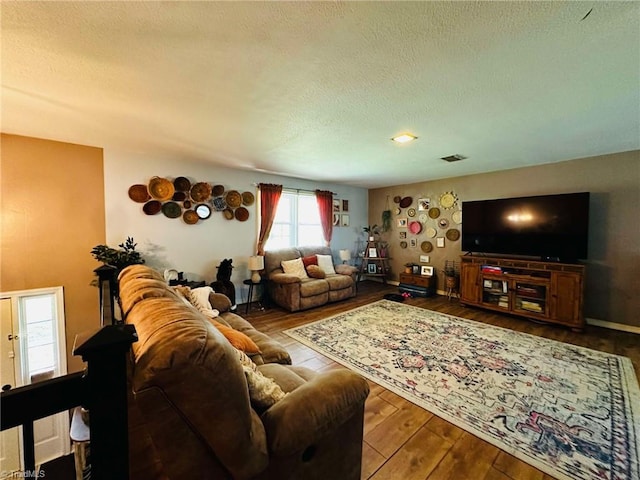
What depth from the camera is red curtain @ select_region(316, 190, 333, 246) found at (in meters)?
5.50

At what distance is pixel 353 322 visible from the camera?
12.0 ft

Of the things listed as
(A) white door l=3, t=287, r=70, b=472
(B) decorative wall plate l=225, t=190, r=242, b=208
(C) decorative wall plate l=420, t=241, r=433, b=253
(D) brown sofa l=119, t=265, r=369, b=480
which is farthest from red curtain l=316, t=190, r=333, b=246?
(D) brown sofa l=119, t=265, r=369, b=480

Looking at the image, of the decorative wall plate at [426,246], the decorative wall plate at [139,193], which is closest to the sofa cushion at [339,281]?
the decorative wall plate at [426,246]

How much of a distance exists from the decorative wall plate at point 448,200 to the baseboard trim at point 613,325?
2.56 meters

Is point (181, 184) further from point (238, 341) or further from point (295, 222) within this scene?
point (238, 341)

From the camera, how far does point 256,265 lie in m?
4.17

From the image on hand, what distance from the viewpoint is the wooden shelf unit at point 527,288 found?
334 cm

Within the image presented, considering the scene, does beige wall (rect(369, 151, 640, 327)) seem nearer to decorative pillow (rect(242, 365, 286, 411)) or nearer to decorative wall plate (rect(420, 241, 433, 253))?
decorative wall plate (rect(420, 241, 433, 253))

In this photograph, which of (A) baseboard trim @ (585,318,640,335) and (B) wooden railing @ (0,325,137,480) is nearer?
(B) wooden railing @ (0,325,137,480)

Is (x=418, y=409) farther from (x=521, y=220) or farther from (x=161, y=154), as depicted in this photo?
(x=161, y=154)

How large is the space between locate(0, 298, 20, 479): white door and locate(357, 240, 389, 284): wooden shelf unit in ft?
17.8

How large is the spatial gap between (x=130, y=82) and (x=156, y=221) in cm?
224

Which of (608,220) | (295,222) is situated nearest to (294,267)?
(295,222)

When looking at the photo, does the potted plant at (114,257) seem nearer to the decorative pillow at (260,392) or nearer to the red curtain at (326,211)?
the decorative pillow at (260,392)
